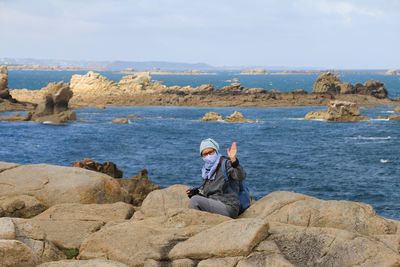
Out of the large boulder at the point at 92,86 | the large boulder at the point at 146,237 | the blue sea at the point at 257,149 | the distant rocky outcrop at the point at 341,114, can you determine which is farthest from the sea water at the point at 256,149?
the large boulder at the point at 92,86

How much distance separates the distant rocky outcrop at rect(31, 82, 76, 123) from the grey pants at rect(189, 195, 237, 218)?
78.9 m

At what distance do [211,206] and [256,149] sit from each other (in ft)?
167

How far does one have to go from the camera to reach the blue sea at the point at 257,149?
45.5m

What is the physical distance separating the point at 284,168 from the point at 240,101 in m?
75.1

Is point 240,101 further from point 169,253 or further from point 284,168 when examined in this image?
point 169,253

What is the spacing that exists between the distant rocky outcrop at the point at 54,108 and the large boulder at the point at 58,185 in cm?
7370

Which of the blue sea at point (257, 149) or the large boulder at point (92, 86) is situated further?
the large boulder at point (92, 86)

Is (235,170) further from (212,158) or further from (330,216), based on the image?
(330,216)

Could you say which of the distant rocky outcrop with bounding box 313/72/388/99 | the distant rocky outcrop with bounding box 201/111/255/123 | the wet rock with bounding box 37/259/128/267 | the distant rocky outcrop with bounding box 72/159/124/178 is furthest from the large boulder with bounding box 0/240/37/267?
the distant rocky outcrop with bounding box 313/72/388/99

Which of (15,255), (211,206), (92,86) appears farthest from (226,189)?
(92,86)

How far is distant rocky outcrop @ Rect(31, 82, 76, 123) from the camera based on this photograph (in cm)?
9261

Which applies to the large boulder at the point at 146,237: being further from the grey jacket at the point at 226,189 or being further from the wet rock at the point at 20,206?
the wet rock at the point at 20,206

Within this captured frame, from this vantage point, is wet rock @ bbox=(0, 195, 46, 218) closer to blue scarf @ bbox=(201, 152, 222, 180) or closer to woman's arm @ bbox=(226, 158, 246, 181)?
blue scarf @ bbox=(201, 152, 222, 180)

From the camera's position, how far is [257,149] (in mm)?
65188
